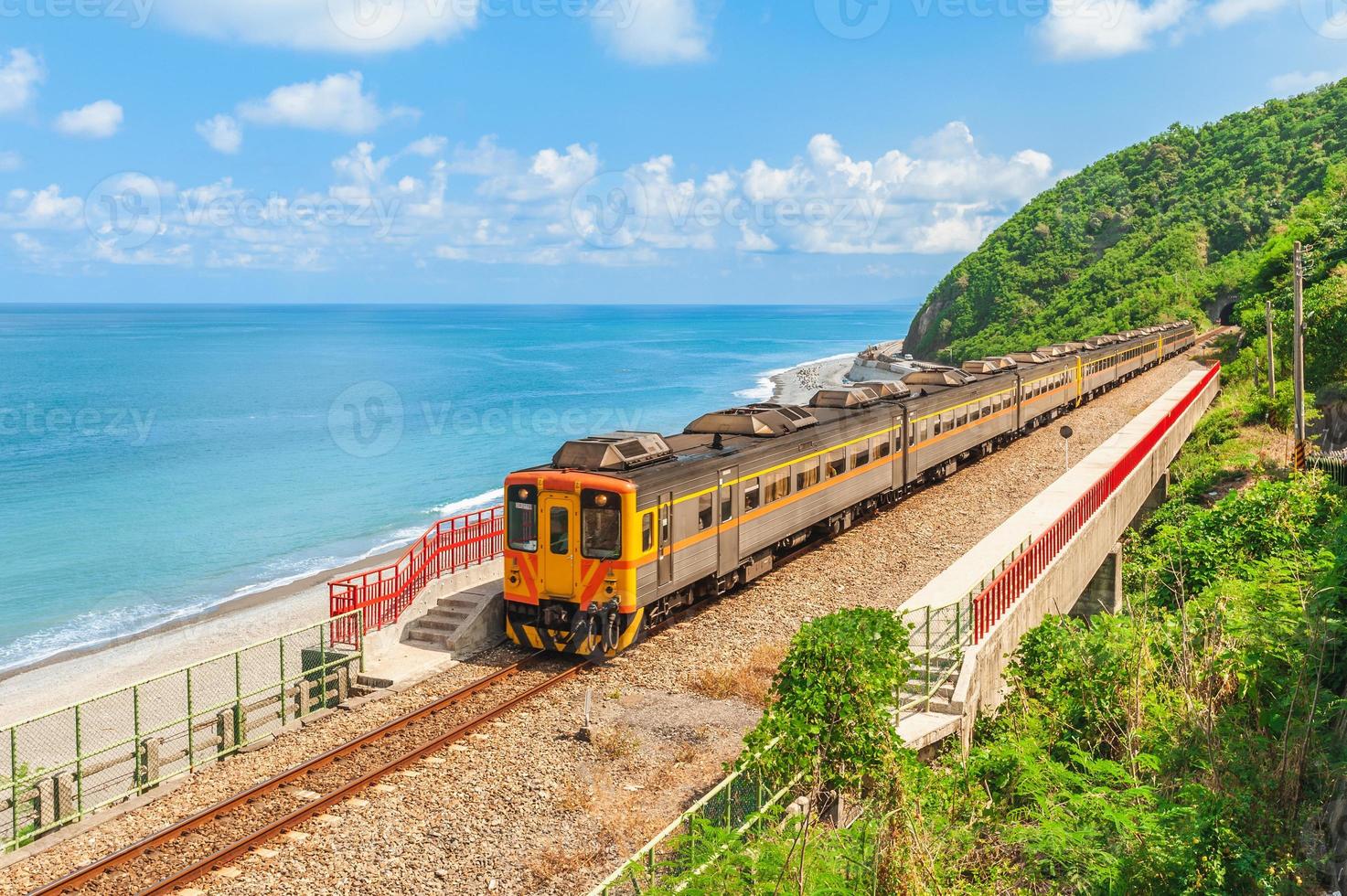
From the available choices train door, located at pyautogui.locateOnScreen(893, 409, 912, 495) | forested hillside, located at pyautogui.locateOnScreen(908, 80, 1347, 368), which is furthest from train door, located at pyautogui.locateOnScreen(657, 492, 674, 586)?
forested hillside, located at pyautogui.locateOnScreen(908, 80, 1347, 368)


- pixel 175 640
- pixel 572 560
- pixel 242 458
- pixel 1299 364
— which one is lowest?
pixel 175 640

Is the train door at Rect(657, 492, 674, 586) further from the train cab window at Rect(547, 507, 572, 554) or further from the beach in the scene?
the beach

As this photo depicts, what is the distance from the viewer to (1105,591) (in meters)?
22.2

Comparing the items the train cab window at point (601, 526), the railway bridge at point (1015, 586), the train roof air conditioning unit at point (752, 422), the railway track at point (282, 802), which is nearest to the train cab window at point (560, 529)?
the train cab window at point (601, 526)

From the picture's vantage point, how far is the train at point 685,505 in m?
14.7

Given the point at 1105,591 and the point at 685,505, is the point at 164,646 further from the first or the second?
the point at 1105,591

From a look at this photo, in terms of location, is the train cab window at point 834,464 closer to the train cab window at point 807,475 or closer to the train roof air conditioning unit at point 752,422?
the train cab window at point 807,475

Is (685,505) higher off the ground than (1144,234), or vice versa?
(1144,234)

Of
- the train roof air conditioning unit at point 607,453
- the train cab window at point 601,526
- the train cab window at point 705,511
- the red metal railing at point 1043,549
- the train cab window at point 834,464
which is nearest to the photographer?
the red metal railing at point 1043,549

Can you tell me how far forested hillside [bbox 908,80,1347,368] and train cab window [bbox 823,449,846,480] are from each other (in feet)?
216

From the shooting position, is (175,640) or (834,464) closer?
(834,464)

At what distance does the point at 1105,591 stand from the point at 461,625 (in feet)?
45.6

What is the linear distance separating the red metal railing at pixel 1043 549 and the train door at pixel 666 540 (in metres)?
4.41

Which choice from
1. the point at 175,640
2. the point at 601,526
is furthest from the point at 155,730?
the point at 175,640
